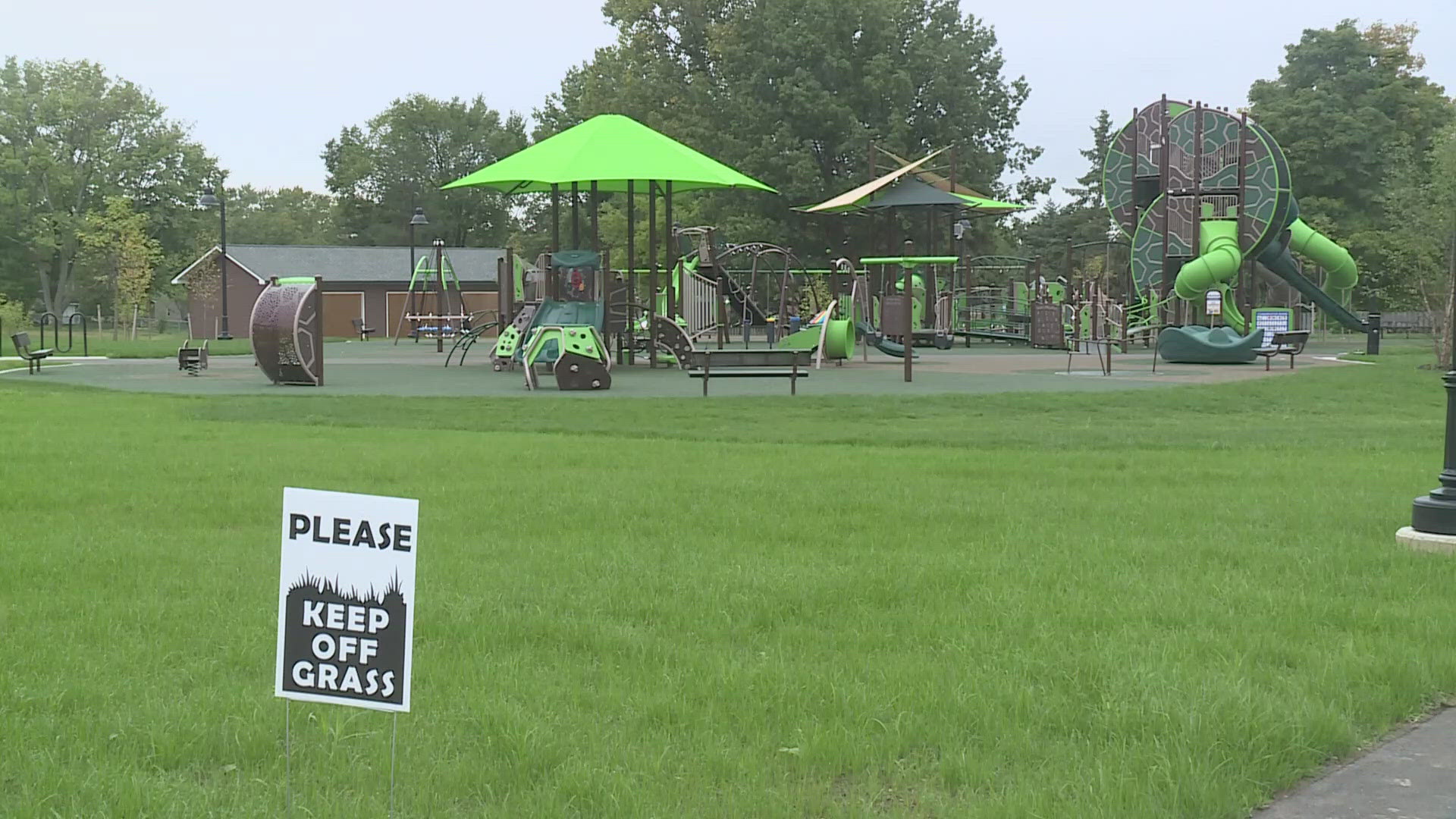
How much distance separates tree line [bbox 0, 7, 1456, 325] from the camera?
52.6 meters

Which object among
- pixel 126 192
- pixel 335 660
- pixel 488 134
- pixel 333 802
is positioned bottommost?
pixel 333 802

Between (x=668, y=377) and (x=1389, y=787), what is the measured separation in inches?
875

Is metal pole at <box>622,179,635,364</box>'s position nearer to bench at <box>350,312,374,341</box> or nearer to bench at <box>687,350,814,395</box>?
bench at <box>687,350,814,395</box>

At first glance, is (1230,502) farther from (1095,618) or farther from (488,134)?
(488,134)

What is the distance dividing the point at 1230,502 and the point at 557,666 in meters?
5.92

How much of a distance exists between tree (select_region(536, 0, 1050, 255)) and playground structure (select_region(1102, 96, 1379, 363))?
38.7 ft

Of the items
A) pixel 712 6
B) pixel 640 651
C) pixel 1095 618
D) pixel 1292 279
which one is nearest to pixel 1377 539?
pixel 1095 618

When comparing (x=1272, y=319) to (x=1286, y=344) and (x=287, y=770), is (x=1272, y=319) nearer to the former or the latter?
(x=1286, y=344)

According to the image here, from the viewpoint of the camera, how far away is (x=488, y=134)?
92.8m

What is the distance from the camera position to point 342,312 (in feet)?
214

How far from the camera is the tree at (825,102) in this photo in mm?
52406

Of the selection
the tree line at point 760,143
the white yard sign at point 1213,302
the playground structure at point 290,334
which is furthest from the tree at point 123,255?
the white yard sign at point 1213,302

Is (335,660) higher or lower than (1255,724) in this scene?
higher

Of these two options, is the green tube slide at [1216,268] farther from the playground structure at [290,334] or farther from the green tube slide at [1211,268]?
the playground structure at [290,334]
